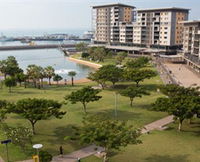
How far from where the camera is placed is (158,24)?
127500 millimetres

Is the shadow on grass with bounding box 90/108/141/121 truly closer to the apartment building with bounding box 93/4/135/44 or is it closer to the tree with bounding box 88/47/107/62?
the tree with bounding box 88/47/107/62

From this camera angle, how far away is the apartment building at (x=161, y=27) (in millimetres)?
123250

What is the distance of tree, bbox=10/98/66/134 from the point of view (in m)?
29.3

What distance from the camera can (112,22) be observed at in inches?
5974

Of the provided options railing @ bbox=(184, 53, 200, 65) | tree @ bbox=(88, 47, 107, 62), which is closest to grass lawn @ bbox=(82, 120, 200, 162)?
railing @ bbox=(184, 53, 200, 65)

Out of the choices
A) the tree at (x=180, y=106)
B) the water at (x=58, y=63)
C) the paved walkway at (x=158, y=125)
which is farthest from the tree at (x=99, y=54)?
the tree at (x=180, y=106)

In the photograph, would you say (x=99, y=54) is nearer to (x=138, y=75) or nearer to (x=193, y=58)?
(x=193, y=58)

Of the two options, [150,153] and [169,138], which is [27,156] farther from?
[169,138]

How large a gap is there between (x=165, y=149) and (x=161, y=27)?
106531mm

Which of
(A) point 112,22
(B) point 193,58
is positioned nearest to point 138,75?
(B) point 193,58

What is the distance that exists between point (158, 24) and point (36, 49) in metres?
103

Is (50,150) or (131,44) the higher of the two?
(131,44)

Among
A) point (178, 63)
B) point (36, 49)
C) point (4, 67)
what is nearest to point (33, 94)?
point (4, 67)

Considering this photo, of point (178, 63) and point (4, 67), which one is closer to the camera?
point (4, 67)
